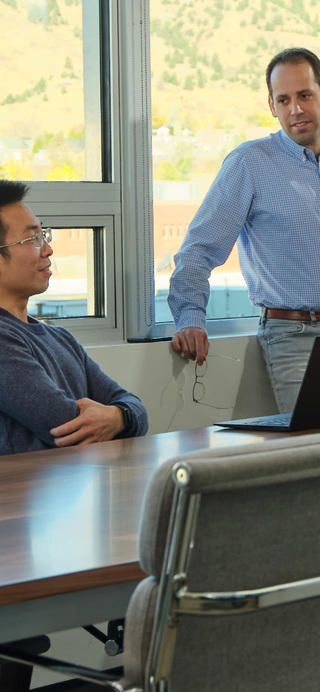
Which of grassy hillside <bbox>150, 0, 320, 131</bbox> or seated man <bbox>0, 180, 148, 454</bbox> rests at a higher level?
grassy hillside <bbox>150, 0, 320, 131</bbox>

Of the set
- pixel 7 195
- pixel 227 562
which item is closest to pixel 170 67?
pixel 7 195

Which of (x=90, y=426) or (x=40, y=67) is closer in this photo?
(x=90, y=426)

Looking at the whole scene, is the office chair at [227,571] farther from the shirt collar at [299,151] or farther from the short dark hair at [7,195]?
the shirt collar at [299,151]

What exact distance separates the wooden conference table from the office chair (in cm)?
13

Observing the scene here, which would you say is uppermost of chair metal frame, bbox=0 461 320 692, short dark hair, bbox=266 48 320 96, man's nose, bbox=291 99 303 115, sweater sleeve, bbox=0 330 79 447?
short dark hair, bbox=266 48 320 96

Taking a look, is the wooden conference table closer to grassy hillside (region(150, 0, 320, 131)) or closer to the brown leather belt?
the brown leather belt

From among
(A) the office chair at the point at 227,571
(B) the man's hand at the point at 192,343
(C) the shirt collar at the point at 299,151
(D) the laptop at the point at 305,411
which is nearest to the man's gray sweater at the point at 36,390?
(D) the laptop at the point at 305,411

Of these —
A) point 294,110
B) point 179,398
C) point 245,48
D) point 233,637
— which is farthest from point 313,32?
point 233,637

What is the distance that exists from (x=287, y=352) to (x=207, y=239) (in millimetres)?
486

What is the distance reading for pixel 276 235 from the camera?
3307 millimetres

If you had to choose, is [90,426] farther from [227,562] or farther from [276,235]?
[276,235]

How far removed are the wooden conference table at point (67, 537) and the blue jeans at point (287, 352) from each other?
137 cm

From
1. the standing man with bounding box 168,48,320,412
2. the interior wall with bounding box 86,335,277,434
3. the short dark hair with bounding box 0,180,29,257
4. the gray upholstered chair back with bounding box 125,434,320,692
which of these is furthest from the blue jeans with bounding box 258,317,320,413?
the gray upholstered chair back with bounding box 125,434,320,692

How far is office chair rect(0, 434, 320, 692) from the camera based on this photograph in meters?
0.95
